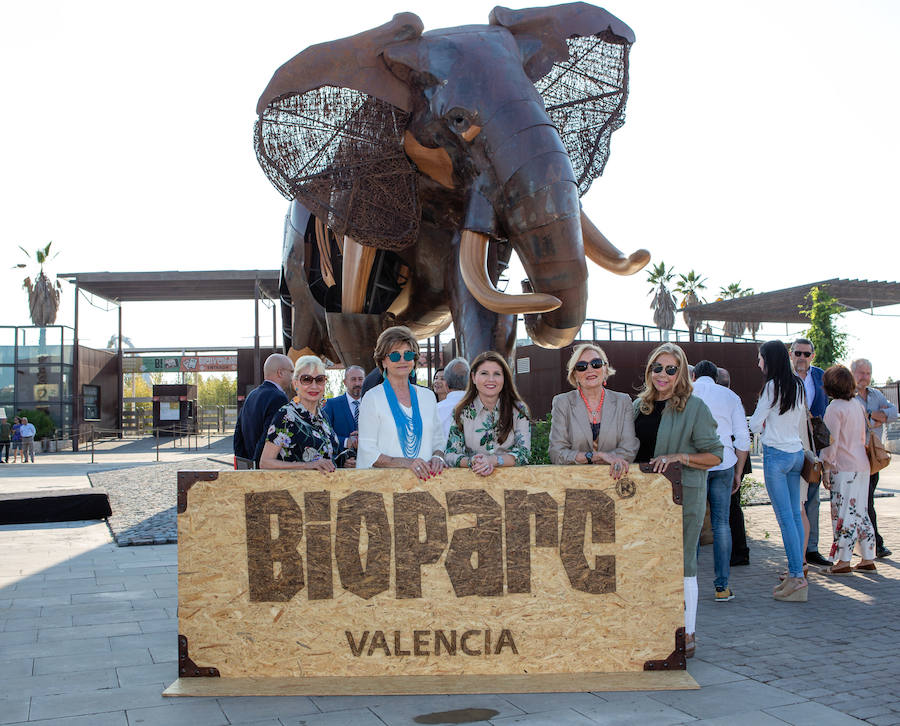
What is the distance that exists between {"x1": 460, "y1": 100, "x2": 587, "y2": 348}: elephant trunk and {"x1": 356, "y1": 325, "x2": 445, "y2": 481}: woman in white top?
53.7 inches

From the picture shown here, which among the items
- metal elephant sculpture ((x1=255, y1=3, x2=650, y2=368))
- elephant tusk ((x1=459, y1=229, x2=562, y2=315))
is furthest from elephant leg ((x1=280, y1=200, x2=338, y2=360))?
elephant tusk ((x1=459, y1=229, x2=562, y2=315))

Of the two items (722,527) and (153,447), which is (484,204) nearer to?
(722,527)

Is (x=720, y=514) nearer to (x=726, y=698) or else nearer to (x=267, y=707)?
(x=726, y=698)

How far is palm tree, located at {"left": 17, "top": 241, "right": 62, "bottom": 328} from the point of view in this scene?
46.7 meters

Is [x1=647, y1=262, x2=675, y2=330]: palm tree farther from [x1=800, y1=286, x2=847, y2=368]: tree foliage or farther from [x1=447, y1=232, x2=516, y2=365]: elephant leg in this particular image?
[x1=447, y1=232, x2=516, y2=365]: elephant leg

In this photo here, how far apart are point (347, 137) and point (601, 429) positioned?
3496 millimetres

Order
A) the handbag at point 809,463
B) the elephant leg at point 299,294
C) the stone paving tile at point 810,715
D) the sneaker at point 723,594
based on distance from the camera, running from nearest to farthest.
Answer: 1. the stone paving tile at point 810,715
2. the sneaker at point 723,594
3. the handbag at point 809,463
4. the elephant leg at point 299,294

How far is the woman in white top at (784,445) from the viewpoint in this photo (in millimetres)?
6031

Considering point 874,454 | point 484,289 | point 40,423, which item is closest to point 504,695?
point 484,289

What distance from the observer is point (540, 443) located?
8.33 metres

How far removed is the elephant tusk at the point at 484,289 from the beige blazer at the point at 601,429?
1283mm

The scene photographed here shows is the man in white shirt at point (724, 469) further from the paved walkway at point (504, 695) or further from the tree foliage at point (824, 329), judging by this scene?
the tree foliage at point (824, 329)

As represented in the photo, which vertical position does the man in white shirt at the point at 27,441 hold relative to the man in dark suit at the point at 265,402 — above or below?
below

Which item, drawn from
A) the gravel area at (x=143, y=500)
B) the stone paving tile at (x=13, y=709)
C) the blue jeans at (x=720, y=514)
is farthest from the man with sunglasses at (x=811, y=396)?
the stone paving tile at (x=13, y=709)
